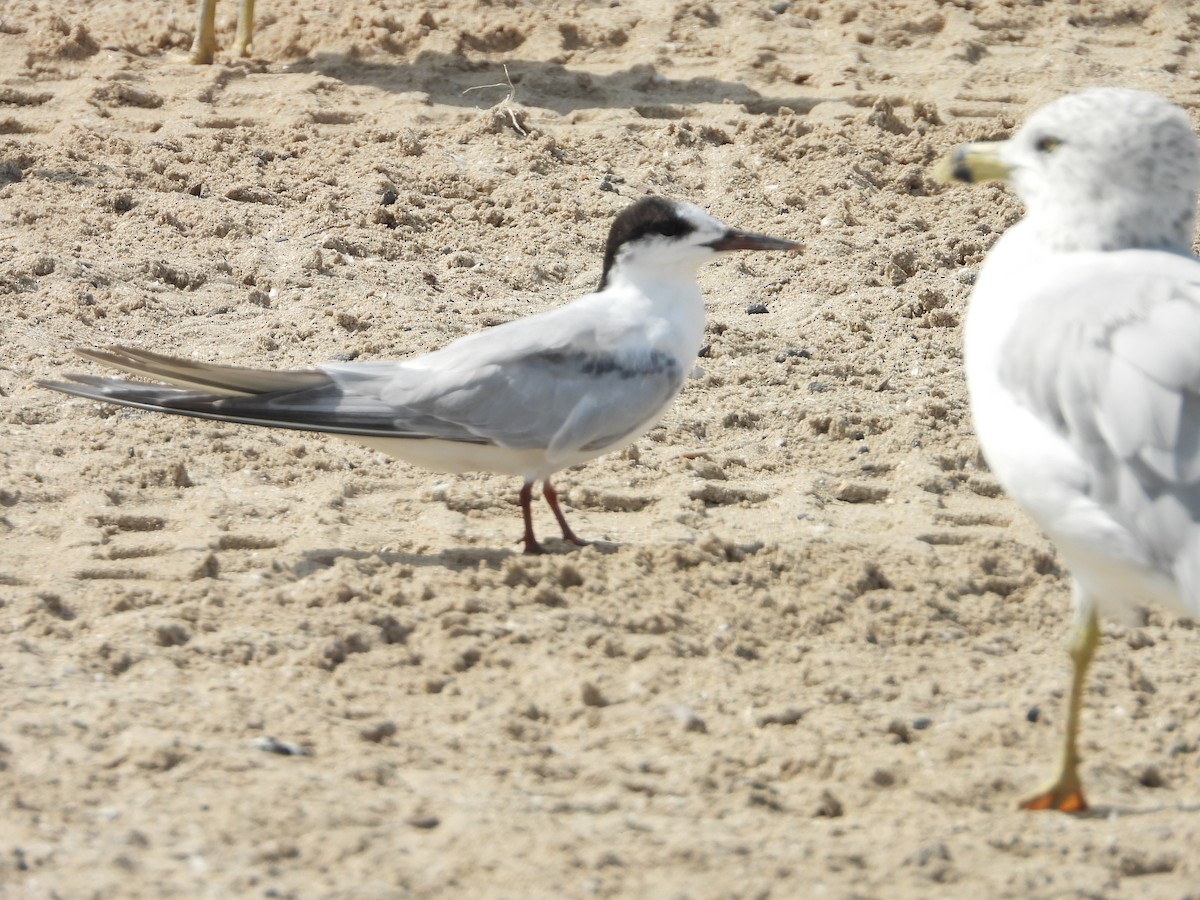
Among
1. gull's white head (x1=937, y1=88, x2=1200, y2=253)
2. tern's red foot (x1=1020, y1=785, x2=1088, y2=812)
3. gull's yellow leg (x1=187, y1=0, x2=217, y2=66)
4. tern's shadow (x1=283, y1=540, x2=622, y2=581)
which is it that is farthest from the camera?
gull's yellow leg (x1=187, y1=0, x2=217, y2=66)

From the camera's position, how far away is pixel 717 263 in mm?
7641

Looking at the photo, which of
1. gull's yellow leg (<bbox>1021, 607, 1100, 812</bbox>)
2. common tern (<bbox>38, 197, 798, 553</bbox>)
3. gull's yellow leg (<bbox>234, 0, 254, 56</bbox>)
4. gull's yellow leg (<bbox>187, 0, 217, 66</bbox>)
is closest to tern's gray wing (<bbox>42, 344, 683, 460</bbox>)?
common tern (<bbox>38, 197, 798, 553</bbox>)

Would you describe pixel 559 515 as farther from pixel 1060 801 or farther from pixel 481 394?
pixel 1060 801

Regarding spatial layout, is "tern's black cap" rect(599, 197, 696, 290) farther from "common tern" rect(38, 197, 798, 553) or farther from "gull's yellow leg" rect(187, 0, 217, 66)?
"gull's yellow leg" rect(187, 0, 217, 66)

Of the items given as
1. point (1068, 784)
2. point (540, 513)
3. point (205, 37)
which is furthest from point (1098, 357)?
point (205, 37)

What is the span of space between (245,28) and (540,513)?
491cm

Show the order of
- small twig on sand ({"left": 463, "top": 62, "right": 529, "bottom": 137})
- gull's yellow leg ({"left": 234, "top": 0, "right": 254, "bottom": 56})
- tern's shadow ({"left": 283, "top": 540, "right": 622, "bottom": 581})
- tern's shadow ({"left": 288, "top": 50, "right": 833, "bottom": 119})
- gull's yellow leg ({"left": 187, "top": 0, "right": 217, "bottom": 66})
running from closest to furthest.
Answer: tern's shadow ({"left": 283, "top": 540, "right": 622, "bottom": 581}) → small twig on sand ({"left": 463, "top": 62, "right": 529, "bottom": 137}) → tern's shadow ({"left": 288, "top": 50, "right": 833, "bottom": 119}) → gull's yellow leg ({"left": 187, "top": 0, "right": 217, "bottom": 66}) → gull's yellow leg ({"left": 234, "top": 0, "right": 254, "bottom": 56})

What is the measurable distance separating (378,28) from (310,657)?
19.7ft

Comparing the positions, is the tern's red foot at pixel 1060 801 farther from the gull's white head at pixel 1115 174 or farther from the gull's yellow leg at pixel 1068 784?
the gull's white head at pixel 1115 174

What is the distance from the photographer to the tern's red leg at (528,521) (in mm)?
4984

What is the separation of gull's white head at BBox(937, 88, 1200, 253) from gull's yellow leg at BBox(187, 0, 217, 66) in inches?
248

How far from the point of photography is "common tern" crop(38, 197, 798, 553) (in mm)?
5012

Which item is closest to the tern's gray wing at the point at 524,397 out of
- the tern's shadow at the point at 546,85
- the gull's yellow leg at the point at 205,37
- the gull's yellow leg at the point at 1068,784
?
the gull's yellow leg at the point at 1068,784

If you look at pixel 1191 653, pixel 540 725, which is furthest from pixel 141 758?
pixel 1191 653
